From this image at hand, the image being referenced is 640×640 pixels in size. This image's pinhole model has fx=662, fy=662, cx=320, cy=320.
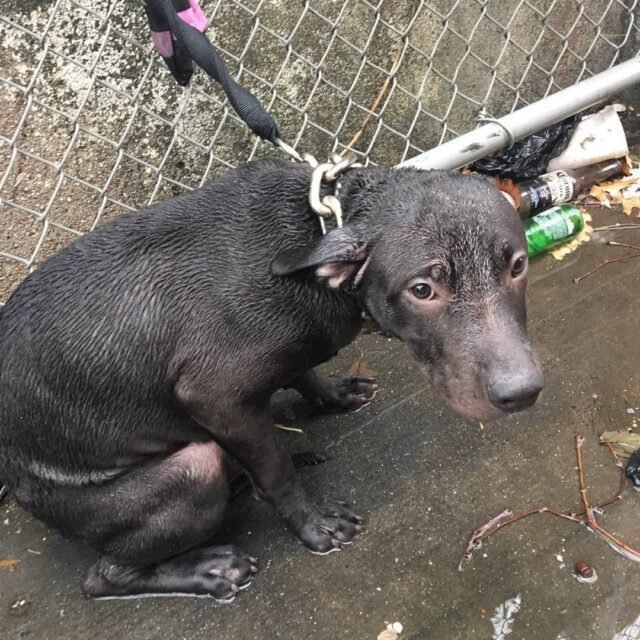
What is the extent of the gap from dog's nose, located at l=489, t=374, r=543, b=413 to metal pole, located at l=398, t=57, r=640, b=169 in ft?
5.37

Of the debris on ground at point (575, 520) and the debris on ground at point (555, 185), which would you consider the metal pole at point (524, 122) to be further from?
the debris on ground at point (575, 520)

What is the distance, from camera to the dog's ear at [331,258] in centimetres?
185

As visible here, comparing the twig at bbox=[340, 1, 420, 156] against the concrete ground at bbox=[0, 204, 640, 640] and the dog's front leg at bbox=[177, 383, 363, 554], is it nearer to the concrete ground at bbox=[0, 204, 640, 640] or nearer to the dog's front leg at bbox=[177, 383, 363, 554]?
the concrete ground at bbox=[0, 204, 640, 640]

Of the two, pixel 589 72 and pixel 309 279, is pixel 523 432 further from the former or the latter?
pixel 589 72

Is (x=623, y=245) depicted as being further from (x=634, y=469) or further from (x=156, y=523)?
(x=156, y=523)

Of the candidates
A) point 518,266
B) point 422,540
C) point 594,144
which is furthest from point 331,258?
point 594,144

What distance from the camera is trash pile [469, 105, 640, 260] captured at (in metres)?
3.56

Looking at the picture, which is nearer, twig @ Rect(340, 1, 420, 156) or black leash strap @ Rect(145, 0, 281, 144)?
black leash strap @ Rect(145, 0, 281, 144)

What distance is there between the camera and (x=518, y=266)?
6.21ft

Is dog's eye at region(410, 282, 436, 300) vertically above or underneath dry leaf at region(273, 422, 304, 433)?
above

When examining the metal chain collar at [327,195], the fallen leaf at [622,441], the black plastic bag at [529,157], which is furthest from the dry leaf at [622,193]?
the metal chain collar at [327,195]

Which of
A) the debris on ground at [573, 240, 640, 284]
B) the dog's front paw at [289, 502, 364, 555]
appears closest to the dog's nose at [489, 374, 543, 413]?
the dog's front paw at [289, 502, 364, 555]

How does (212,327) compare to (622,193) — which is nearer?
(212,327)

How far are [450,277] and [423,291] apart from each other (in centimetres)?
9
